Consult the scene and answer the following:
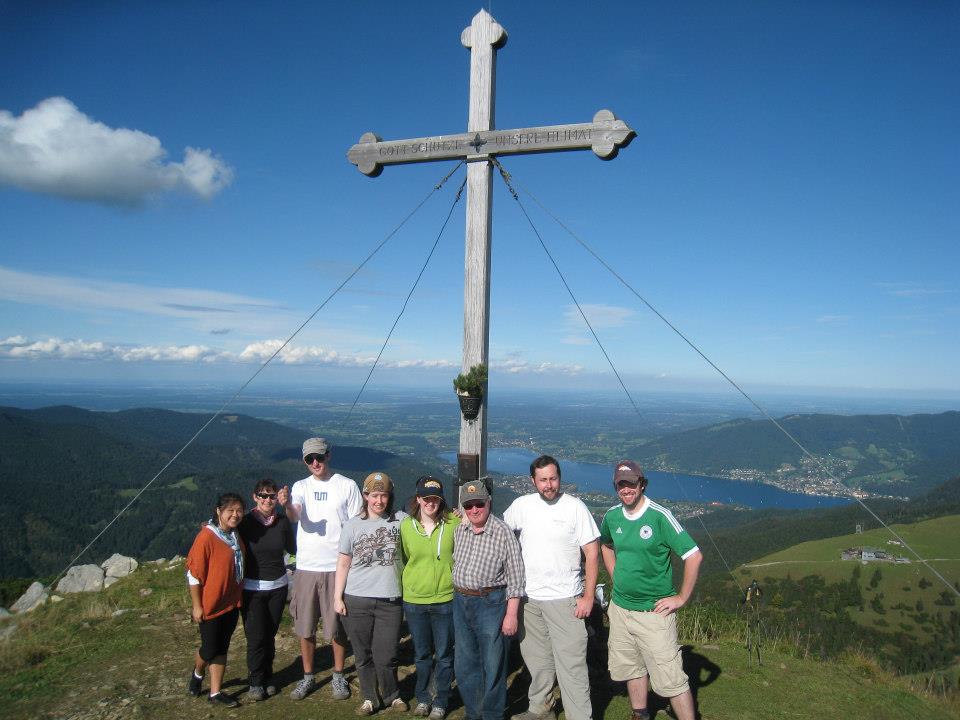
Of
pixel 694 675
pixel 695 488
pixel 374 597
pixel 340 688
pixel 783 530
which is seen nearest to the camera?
pixel 374 597

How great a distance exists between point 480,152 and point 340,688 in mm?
4625

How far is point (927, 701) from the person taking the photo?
462cm

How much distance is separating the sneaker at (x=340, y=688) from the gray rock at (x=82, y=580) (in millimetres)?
7292

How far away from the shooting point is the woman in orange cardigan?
4066 mm

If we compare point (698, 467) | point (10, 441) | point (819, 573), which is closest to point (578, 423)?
point (698, 467)

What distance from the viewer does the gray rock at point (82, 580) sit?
9461mm

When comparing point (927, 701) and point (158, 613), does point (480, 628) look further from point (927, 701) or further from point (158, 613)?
point (158, 613)

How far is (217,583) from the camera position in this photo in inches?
161

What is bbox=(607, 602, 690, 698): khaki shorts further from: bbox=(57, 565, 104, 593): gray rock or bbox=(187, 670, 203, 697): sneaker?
bbox=(57, 565, 104, 593): gray rock

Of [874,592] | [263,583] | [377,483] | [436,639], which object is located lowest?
[874,592]

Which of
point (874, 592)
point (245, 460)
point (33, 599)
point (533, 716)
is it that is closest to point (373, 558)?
point (533, 716)

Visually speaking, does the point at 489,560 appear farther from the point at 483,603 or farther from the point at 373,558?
the point at 373,558

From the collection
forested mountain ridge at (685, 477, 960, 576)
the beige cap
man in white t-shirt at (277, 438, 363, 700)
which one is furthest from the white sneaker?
forested mountain ridge at (685, 477, 960, 576)

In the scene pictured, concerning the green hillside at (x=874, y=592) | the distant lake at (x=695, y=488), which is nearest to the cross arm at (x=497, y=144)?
the green hillside at (x=874, y=592)
